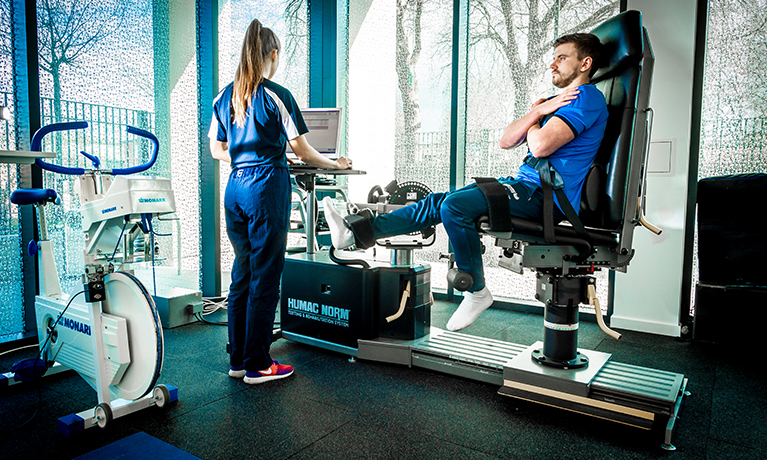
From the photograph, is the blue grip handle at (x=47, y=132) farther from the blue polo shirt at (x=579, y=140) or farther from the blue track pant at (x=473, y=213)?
the blue polo shirt at (x=579, y=140)

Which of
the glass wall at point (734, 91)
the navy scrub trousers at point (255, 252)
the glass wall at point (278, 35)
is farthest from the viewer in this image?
the glass wall at point (278, 35)

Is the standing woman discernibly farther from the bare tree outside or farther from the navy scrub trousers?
the bare tree outside

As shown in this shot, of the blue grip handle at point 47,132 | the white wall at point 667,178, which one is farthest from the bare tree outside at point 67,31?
the white wall at point 667,178

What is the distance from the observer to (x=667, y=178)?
9.89 feet

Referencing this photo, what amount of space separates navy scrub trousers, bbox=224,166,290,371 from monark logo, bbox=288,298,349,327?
0.45 meters

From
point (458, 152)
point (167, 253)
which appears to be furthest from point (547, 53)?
point (167, 253)

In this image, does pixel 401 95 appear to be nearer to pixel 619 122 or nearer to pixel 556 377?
pixel 619 122

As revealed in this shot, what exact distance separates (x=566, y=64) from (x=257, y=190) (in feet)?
Result: 4.71

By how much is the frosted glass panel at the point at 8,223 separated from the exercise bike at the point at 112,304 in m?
1.01

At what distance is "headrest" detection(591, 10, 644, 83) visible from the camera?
6.01ft

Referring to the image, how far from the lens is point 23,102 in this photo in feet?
8.83

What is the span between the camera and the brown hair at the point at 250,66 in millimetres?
2160

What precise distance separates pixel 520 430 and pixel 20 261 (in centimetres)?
279

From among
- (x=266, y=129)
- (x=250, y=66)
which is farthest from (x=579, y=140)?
(x=250, y=66)
